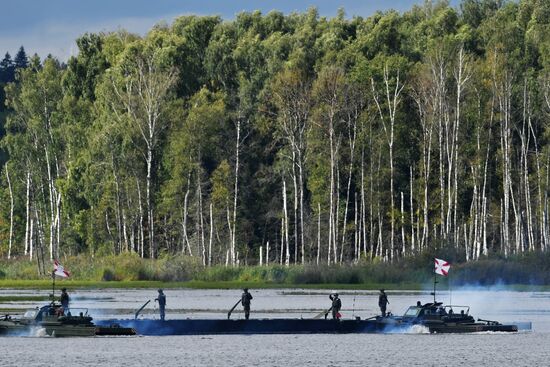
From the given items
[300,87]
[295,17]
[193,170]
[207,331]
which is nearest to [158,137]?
[193,170]

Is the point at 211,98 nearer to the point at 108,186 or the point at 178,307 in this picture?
the point at 108,186

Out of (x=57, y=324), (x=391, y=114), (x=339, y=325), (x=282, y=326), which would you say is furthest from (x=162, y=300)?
(x=391, y=114)

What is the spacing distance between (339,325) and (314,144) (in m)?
56.7

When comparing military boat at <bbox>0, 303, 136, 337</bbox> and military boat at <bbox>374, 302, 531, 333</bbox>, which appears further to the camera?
military boat at <bbox>374, 302, 531, 333</bbox>

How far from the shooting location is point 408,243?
137875mm

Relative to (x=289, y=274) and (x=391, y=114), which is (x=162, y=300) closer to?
(x=289, y=274)

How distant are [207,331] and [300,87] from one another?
194 feet

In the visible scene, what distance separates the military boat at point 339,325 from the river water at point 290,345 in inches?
22.1

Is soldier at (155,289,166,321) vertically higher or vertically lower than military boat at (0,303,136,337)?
higher

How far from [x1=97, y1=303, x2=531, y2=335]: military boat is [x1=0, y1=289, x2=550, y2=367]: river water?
0.56m

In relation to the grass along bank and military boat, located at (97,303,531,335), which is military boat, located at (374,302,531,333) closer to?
military boat, located at (97,303,531,335)

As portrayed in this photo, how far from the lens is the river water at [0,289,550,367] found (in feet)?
217

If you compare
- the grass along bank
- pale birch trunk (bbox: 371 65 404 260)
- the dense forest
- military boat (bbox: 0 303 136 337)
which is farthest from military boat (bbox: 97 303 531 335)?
pale birch trunk (bbox: 371 65 404 260)

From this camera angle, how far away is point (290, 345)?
7500 cm
